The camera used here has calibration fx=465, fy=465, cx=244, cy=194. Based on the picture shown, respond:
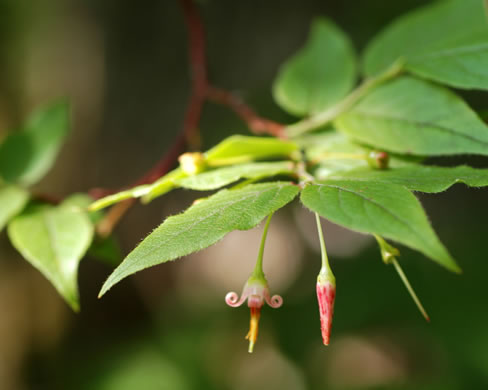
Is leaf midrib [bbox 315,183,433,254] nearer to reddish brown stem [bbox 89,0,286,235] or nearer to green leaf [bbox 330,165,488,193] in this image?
green leaf [bbox 330,165,488,193]

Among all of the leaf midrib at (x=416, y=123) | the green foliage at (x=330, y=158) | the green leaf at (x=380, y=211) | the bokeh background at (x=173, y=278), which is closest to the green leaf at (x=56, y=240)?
the green foliage at (x=330, y=158)

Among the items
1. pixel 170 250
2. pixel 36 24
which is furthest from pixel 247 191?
pixel 36 24

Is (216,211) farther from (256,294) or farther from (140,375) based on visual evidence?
(140,375)

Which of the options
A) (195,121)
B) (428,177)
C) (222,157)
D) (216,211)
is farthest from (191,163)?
(195,121)

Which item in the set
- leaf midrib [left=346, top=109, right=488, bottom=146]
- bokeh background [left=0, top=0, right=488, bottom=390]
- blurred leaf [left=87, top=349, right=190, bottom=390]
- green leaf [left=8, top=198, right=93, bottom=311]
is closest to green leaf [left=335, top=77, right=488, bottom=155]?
leaf midrib [left=346, top=109, right=488, bottom=146]

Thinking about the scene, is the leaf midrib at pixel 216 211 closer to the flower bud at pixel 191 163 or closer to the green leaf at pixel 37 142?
the flower bud at pixel 191 163

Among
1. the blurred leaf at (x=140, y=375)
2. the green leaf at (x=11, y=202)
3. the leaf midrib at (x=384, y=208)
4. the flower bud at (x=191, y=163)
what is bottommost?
the blurred leaf at (x=140, y=375)

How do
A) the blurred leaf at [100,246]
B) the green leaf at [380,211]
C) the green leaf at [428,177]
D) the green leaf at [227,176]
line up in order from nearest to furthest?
the green leaf at [380,211] < the green leaf at [428,177] < the green leaf at [227,176] < the blurred leaf at [100,246]
